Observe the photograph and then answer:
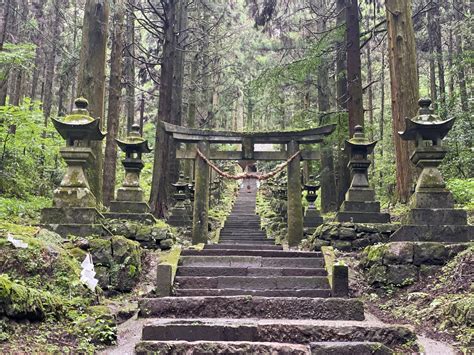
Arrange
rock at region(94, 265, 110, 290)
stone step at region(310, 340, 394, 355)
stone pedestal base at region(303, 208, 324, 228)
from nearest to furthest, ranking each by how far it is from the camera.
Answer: stone step at region(310, 340, 394, 355)
rock at region(94, 265, 110, 290)
stone pedestal base at region(303, 208, 324, 228)

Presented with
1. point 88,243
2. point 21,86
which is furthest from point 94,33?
point 21,86

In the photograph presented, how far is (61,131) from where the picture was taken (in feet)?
25.6

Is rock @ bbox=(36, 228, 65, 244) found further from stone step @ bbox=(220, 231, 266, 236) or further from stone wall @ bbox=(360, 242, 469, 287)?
stone step @ bbox=(220, 231, 266, 236)

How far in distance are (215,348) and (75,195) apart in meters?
4.22

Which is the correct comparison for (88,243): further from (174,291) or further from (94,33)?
(94,33)

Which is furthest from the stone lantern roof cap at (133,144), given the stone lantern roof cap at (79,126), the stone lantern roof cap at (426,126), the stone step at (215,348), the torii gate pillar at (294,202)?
the stone step at (215,348)

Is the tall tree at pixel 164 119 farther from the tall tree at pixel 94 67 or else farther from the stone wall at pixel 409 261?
the stone wall at pixel 409 261

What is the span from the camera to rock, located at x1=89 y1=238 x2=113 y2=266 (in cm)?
678

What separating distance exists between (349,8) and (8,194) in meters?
11.9

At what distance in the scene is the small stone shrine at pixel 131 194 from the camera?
938 cm

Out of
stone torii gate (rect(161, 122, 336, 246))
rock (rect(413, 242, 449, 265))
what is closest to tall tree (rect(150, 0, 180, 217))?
stone torii gate (rect(161, 122, 336, 246))

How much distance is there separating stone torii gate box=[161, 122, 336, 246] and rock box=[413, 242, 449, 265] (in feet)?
15.8

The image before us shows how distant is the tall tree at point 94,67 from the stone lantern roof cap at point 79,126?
1.25 m

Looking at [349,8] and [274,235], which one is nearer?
[349,8]
